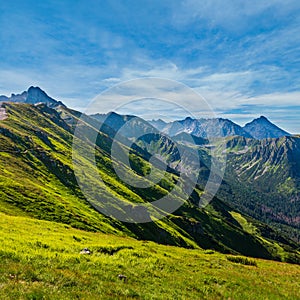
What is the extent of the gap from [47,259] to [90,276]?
4245 millimetres

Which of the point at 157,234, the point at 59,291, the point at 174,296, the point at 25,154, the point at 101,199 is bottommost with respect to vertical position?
the point at 157,234

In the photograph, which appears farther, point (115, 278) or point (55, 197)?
point (55, 197)

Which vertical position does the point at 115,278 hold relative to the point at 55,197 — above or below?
above

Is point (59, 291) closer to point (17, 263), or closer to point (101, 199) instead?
point (17, 263)

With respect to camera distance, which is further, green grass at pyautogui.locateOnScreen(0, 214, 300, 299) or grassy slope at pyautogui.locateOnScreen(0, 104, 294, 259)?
grassy slope at pyautogui.locateOnScreen(0, 104, 294, 259)

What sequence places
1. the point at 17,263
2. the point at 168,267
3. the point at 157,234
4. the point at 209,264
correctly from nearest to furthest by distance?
1. the point at 17,263
2. the point at 168,267
3. the point at 209,264
4. the point at 157,234

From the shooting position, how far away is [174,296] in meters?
18.8

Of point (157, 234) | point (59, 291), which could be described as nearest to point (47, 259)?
point (59, 291)

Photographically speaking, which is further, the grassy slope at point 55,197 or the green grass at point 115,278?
the grassy slope at point 55,197

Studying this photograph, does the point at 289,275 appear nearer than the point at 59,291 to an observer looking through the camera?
No

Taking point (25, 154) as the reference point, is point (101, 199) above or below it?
below

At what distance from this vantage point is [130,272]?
872 inches

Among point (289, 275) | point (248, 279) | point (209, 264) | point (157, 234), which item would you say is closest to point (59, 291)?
point (248, 279)

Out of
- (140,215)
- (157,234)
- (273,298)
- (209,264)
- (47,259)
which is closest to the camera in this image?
(47,259)
